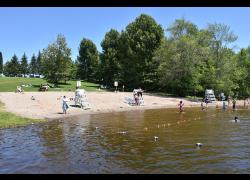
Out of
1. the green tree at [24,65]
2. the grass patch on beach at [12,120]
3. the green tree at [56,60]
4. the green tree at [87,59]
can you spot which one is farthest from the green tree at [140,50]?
the green tree at [24,65]

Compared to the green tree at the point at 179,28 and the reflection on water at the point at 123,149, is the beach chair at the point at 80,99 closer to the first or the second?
the reflection on water at the point at 123,149

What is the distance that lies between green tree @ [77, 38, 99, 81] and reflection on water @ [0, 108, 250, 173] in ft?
301

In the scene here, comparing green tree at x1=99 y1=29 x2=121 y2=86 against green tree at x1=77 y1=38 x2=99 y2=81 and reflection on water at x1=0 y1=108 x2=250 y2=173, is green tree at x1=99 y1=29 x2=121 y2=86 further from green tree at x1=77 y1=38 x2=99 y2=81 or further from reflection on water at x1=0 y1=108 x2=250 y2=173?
reflection on water at x1=0 y1=108 x2=250 y2=173

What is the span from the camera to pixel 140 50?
91750mm

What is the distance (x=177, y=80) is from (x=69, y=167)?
63.2 metres

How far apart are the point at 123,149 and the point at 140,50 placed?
71.4 m

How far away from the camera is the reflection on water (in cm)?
1691

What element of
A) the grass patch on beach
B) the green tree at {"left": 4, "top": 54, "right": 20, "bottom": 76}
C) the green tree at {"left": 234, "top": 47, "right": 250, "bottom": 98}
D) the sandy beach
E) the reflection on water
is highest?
the green tree at {"left": 4, "top": 54, "right": 20, "bottom": 76}

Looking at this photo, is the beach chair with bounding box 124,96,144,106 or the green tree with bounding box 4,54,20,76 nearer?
the beach chair with bounding box 124,96,144,106

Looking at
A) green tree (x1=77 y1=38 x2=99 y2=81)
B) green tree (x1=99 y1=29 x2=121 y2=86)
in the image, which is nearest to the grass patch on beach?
green tree (x1=99 y1=29 x2=121 y2=86)

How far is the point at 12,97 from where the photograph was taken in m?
55.9

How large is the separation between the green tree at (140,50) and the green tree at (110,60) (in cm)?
436

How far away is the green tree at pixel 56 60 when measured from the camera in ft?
288

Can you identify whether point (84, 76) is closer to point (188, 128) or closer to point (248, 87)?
point (248, 87)
